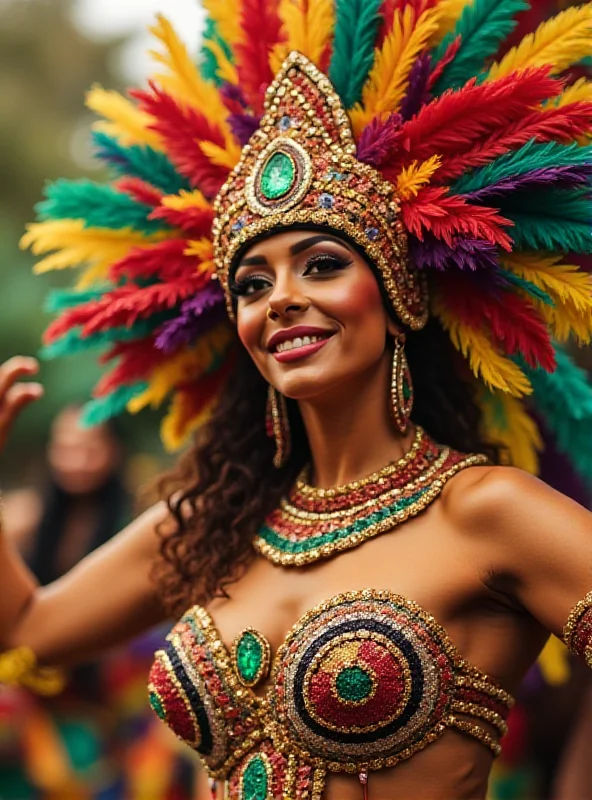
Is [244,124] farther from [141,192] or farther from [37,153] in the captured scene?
[37,153]

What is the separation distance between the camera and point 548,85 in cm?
235

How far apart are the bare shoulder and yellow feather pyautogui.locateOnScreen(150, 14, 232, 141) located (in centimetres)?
102

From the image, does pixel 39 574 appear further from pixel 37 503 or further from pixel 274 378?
pixel 274 378

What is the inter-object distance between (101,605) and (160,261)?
2.69 feet

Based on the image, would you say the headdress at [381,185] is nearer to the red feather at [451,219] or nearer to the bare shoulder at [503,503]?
the red feather at [451,219]

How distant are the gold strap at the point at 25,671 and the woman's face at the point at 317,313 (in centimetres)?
97

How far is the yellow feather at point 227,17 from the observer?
274cm

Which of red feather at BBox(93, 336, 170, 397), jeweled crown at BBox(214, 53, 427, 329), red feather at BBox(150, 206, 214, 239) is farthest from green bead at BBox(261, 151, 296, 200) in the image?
red feather at BBox(93, 336, 170, 397)

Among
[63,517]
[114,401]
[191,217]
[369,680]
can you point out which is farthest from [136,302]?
[63,517]

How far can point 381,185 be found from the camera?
249 centimetres

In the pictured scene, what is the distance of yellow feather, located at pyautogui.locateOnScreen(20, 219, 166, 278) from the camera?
2.90 m

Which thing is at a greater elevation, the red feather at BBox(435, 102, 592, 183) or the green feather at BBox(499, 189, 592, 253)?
the red feather at BBox(435, 102, 592, 183)

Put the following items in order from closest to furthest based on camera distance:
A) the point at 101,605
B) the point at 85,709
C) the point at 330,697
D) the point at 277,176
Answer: the point at 330,697, the point at 277,176, the point at 101,605, the point at 85,709

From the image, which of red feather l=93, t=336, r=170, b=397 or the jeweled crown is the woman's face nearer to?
the jeweled crown
